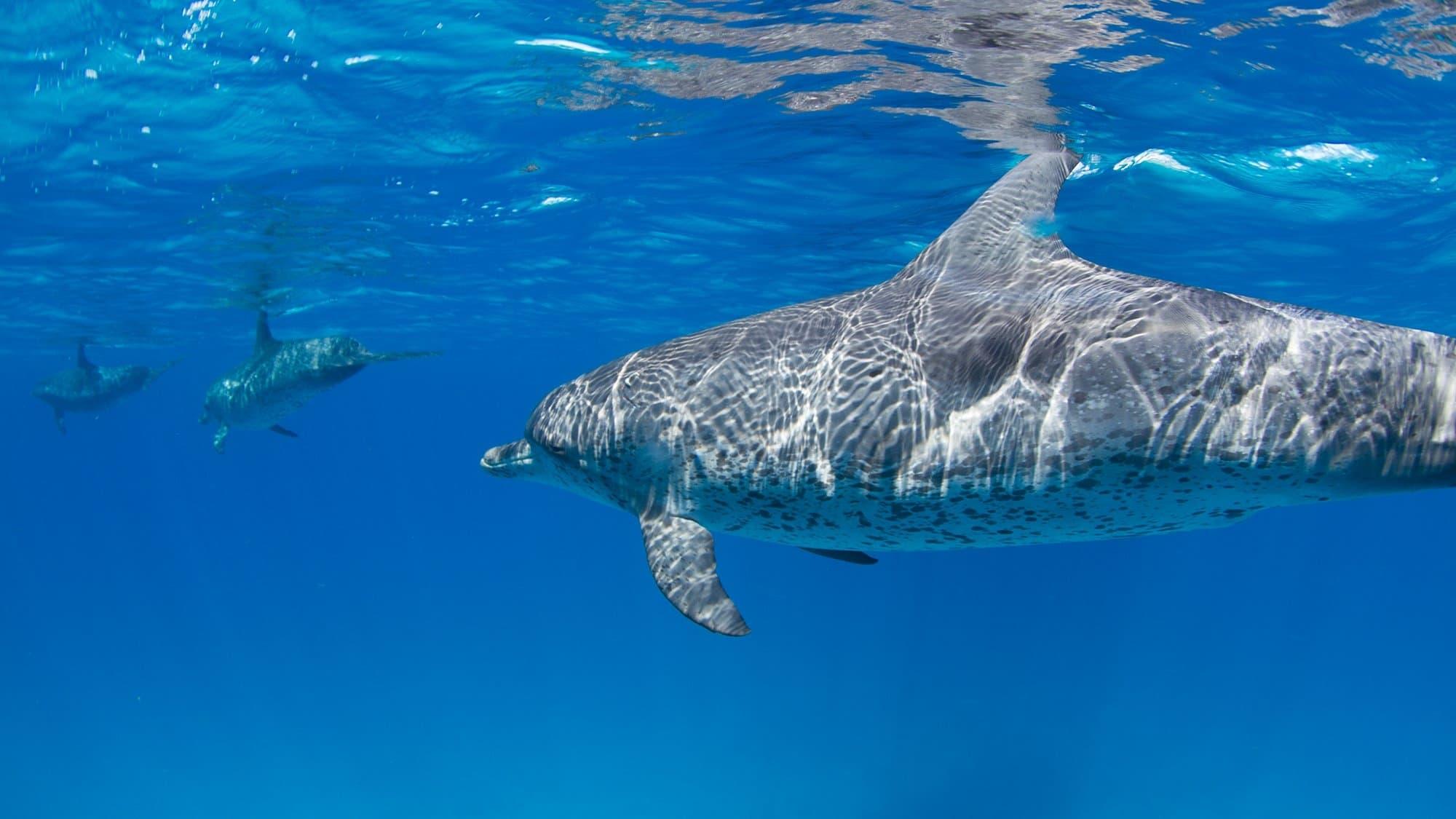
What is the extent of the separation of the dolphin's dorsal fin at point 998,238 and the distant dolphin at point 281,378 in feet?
26.8

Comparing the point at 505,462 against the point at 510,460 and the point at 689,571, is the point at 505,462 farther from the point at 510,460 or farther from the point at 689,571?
the point at 689,571

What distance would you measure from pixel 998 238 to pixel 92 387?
2280 cm

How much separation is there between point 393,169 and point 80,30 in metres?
5.17

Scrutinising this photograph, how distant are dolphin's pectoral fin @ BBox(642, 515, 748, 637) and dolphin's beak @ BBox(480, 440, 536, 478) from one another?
151 cm

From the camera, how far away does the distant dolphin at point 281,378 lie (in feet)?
43.8

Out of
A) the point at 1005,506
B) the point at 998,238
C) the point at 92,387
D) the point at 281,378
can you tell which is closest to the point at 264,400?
the point at 281,378

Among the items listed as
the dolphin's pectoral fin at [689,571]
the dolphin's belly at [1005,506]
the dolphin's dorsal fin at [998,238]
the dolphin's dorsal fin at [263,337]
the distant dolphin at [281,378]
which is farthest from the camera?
the dolphin's dorsal fin at [263,337]

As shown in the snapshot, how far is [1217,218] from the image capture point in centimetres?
1545

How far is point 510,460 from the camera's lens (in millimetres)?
6734

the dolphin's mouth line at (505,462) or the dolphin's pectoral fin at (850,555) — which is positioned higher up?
the dolphin's mouth line at (505,462)

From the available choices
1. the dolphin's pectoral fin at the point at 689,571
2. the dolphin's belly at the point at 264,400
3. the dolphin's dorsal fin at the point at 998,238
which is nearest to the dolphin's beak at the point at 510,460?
the dolphin's pectoral fin at the point at 689,571

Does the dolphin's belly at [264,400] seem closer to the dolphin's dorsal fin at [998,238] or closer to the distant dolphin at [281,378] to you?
the distant dolphin at [281,378]

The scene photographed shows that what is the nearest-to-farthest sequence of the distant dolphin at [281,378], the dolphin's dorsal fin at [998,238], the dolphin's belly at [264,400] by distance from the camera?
the dolphin's dorsal fin at [998,238]
the distant dolphin at [281,378]
the dolphin's belly at [264,400]

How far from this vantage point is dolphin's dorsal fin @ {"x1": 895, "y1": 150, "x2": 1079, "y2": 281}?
5332 millimetres
